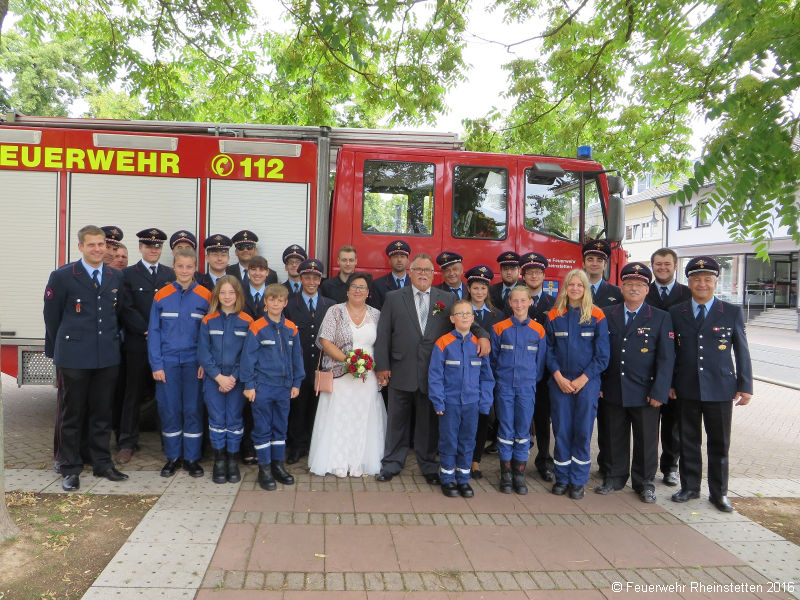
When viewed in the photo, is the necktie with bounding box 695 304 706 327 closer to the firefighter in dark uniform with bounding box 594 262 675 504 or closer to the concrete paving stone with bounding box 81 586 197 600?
the firefighter in dark uniform with bounding box 594 262 675 504

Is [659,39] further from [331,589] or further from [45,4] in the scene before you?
[45,4]

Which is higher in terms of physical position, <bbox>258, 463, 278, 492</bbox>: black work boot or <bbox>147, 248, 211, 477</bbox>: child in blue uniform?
<bbox>147, 248, 211, 477</bbox>: child in blue uniform

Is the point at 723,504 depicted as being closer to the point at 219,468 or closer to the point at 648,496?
the point at 648,496

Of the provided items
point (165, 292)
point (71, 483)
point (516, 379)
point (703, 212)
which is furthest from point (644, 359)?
point (71, 483)

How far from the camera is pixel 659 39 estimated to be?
13.9 ft

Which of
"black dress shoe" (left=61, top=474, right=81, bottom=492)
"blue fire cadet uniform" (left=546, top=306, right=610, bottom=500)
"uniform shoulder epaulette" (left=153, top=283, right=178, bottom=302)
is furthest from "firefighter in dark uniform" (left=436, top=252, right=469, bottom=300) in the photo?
"black dress shoe" (left=61, top=474, right=81, bottom=492)

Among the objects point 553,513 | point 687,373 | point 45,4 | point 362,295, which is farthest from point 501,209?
point 45,4

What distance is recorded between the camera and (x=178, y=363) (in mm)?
4535

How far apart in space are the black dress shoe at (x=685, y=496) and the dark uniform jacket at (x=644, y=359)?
0.79m

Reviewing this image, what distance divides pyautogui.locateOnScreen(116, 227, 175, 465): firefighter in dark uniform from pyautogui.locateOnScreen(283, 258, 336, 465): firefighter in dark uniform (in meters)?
1.18

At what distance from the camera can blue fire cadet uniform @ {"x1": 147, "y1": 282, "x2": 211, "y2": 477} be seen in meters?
4.52

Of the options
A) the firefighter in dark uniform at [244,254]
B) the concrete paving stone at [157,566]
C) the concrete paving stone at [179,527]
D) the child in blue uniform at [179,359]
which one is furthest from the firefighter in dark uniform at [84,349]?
the concrete paving stone at [157,566]

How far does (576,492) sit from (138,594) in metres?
3.24

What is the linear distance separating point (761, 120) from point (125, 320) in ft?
15.6
